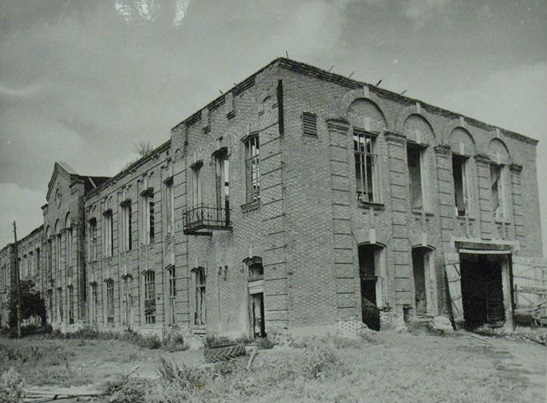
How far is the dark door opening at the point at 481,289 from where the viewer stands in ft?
65.0

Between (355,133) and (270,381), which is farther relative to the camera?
(355,133)

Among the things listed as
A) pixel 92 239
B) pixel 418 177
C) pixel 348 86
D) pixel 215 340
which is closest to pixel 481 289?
pixel 418 177

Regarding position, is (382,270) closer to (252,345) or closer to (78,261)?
(252,345)

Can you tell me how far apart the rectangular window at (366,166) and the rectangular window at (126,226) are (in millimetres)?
13667

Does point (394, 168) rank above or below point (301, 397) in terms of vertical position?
above

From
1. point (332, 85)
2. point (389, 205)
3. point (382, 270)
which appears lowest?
point (382, 270)

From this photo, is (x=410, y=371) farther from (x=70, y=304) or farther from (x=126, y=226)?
(x=70, y=304)

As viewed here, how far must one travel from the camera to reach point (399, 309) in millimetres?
16656

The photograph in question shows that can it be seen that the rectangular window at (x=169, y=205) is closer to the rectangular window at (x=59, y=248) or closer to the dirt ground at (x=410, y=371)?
the dirt ground at (x=410, y=371)

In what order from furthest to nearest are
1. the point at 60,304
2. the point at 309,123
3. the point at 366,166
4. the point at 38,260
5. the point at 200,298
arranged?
1. the point at 38,260
2. the point at 60,304
3. the point at 200,298
4. the point at 366,166
5. the point at 309,123

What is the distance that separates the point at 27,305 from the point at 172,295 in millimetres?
19171

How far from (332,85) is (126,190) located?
14.0 m

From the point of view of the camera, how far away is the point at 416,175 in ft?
63.7

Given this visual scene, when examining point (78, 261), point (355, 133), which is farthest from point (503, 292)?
point (78, 261)
